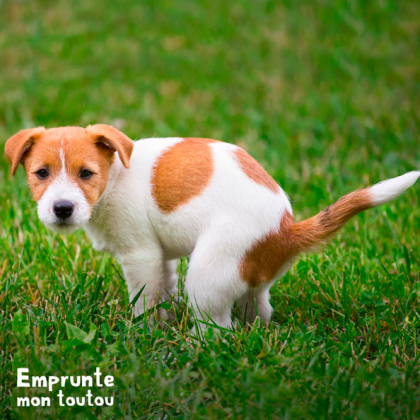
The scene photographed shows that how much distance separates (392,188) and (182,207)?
3.78 feet

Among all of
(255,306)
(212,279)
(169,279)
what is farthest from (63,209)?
(255,306)

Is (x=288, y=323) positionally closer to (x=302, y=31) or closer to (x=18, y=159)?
(x=18, y=159)

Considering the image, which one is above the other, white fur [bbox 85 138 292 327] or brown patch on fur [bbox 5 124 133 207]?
brown patch on fur [bbox 5 124 133 207]

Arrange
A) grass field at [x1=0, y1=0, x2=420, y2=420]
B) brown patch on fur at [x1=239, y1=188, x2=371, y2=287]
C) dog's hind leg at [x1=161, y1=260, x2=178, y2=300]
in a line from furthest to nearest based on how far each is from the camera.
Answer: dog's hind leg at [x1=161, y1=260, x2=178, y2=300]
brown patch on fur at [x1=239, y1=188, x2=371, y2=287]
grass field at [x1=0, y1=0, x2=420, y2=420]

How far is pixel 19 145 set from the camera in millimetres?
3053

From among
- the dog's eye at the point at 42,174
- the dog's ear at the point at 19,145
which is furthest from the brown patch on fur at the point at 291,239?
the dog's ear at the point at 19,145

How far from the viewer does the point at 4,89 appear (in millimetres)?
7129

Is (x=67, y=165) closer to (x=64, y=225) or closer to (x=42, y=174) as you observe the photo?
(x=42, y=174)

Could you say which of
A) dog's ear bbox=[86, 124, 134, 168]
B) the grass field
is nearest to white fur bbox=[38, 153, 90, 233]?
dog's ear bbox=[86, 124, 134, 168]

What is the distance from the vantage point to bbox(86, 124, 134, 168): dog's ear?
3022mm

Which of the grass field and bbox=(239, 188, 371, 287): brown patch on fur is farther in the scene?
bbox=(239, 188, 371, 287): brown patch on fur

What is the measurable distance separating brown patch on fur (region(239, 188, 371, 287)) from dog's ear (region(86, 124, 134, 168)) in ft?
2.88

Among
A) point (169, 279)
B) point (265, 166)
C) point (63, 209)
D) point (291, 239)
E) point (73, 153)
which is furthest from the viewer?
point (265, 166)

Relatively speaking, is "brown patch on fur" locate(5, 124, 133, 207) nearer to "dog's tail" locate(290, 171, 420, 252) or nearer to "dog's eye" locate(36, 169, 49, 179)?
"dog's eye" locate(36, 169, 49, 179)
